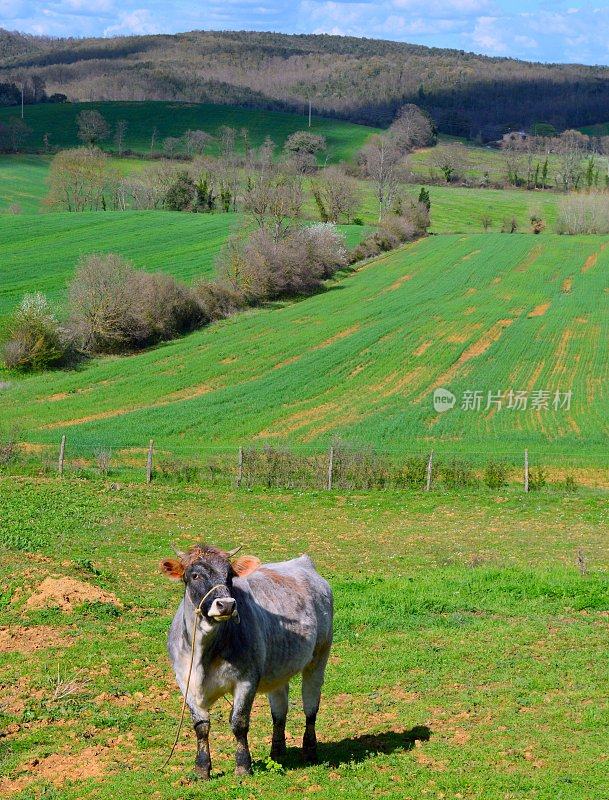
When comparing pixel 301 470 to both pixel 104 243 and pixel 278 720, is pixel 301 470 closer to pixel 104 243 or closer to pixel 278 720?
pixel 278 720

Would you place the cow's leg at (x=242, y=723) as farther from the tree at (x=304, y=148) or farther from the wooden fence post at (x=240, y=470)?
the tree at (x=304, y=148)

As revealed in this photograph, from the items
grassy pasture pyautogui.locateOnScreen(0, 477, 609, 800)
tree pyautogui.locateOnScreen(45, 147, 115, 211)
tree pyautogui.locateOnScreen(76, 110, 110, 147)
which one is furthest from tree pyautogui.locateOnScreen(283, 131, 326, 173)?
Answer: grassy pasture pyautogui.locateOnScreen(0, 477, 609, 800)

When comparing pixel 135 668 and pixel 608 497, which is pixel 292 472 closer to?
pixel 608 497

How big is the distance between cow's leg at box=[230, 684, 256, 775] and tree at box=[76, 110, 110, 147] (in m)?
147

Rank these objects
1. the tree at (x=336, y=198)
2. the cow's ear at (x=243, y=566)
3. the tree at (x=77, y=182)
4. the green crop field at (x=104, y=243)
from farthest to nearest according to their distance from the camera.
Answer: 1. the tree at (x=77, y=182)
2. the tree at (x=336, y=198)
3. the green crop field at (x=104, y=243)
4. the cow's ear at (x=243, y=566)

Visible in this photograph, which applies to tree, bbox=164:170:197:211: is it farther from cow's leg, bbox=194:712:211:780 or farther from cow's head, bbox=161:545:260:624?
cow's leg, bbox=194:712:211:780

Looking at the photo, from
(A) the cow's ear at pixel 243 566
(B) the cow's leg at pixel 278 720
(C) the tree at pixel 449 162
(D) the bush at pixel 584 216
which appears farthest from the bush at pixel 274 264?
(C) the tree at pixel 449 162

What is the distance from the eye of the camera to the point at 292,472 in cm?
3494

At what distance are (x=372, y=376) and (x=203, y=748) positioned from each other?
4861cm

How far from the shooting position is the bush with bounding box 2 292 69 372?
5966cm

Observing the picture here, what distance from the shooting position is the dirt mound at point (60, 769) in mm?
10914

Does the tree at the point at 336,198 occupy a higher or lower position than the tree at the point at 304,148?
lower

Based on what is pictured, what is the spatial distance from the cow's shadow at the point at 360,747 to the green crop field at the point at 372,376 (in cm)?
3049

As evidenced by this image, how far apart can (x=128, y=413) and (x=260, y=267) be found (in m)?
30.9
